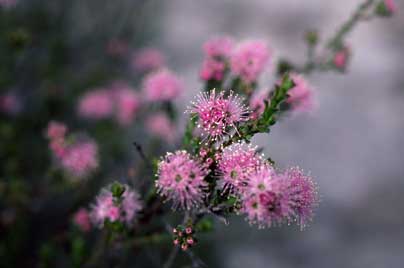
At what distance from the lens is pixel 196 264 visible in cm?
225

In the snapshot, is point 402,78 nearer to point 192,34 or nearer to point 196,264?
point 192,34

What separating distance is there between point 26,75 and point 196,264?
321 centimetres

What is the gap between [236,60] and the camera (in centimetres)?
286

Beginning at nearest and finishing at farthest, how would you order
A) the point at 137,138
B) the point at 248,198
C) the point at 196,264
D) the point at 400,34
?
the point at 248,198 < the point at 196,264 < the point at 137,138 < the point at 400,34

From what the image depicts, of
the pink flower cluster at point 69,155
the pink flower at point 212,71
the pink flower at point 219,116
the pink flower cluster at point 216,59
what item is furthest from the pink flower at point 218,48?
the pink flower cluster at point 69,155

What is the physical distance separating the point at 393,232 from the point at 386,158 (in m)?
0.99

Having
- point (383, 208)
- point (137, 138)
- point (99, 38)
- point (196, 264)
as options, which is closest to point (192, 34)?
point (99, 38)

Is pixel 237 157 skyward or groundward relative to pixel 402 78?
groundward

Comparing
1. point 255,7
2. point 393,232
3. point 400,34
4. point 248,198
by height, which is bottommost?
point 248,198

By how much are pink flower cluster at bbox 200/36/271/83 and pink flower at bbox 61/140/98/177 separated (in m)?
1.08

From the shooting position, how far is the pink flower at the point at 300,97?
2836 mm

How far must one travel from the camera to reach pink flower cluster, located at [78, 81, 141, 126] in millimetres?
4195

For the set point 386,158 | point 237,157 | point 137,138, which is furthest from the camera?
point 386,158

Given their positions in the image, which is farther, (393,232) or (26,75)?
(393,232)
